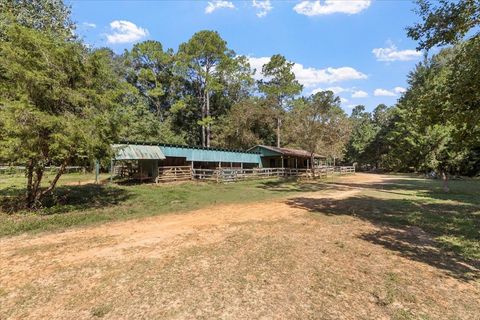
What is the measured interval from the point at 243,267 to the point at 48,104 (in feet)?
34.2

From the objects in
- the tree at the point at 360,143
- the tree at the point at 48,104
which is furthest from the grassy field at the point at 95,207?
the tree at the point at 360,143

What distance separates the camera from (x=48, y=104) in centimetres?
1177

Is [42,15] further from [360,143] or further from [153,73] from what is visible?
[360,143]

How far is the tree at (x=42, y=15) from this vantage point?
45.4 ft

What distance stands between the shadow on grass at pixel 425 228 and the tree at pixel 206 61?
3361 cm

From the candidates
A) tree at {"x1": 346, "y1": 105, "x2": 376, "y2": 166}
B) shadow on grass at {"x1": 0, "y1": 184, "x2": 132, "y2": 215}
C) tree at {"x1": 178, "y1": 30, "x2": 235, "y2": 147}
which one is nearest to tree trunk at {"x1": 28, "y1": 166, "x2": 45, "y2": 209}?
shadow on grass at {"x1": 0, "y1": 184, "x2": 132, "y2": 215}

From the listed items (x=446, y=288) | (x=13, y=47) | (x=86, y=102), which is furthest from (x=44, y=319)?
(x=13, y=47)

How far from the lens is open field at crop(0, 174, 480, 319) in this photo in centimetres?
461

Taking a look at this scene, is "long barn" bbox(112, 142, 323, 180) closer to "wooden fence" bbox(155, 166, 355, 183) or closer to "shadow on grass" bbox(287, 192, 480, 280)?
"wooden fence" bbox(155, 166, 355, 183)

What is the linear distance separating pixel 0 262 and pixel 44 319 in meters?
3.41

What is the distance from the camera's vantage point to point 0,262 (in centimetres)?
661

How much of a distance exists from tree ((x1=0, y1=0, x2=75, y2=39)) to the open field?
9.25 metres

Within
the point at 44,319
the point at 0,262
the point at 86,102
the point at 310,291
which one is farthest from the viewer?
the point at 86,102

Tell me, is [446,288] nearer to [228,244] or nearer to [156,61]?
[228,244]
